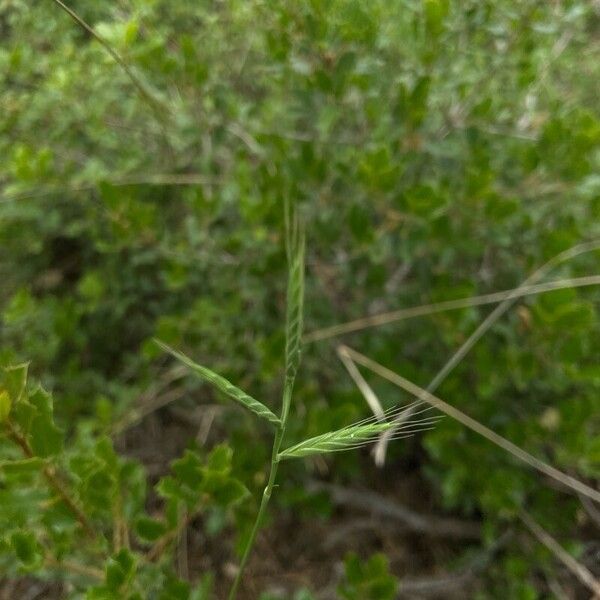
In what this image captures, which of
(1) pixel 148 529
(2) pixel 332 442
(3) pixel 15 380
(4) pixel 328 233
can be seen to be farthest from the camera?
(4) pixel 328 233

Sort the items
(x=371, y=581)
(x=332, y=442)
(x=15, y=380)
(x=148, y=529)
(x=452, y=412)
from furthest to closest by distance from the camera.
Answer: (x=452, y=412)
(x=371, y=581)
(x=148, y=529)
(x=15, y=380)
(x=332, y=442)

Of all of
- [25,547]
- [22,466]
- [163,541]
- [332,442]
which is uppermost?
[332,442]

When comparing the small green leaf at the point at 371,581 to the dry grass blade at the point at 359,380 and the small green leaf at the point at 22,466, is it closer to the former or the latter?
the dry grass blade at the point at 359,380

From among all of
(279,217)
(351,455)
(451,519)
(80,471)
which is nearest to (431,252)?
(279,217)

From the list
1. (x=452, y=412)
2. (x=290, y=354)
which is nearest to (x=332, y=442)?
(x=290, y=354)

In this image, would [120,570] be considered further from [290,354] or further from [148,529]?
[290,354]

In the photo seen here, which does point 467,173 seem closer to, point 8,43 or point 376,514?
point 376,514
